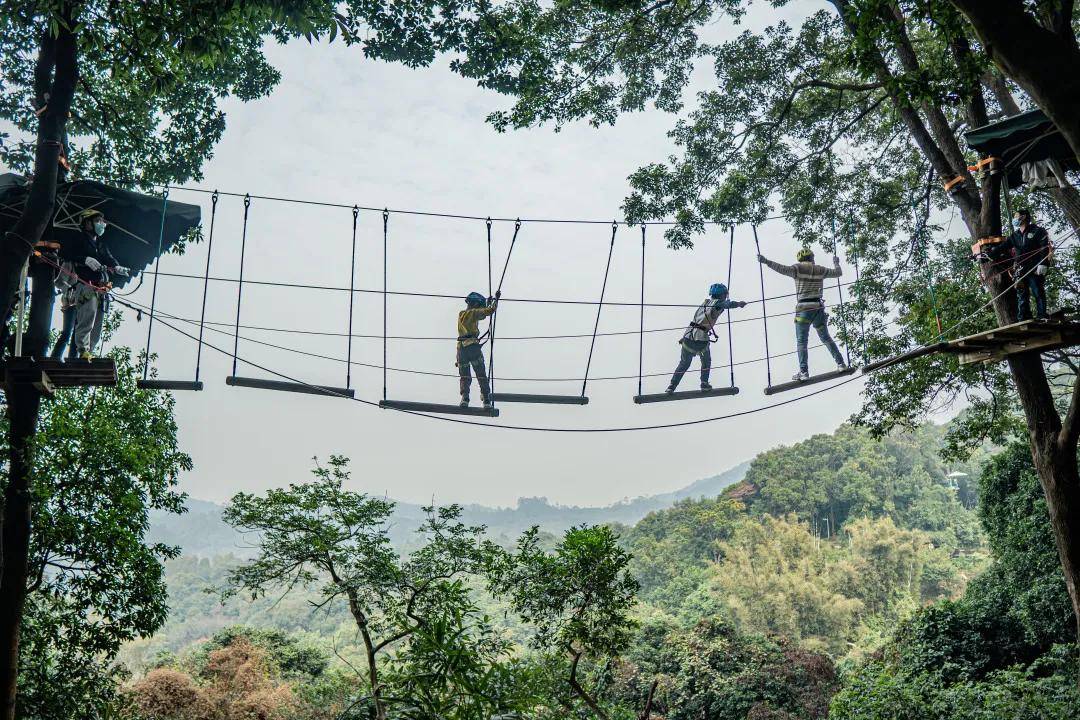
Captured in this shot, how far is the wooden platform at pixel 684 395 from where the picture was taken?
6570 millimetres

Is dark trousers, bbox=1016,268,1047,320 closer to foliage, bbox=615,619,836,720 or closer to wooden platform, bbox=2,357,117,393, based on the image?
wooden platform, bbox=2,357,117,393

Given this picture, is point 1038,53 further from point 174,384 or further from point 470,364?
point 174,384

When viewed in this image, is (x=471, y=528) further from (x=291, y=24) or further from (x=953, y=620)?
(x=953, y=620)

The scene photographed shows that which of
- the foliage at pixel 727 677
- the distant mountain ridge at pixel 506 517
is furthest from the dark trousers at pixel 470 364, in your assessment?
the distant mountain ridge at pixel 506 517

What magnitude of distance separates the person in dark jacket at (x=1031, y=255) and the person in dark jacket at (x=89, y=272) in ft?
22.4

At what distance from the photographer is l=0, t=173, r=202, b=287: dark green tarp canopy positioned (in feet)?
19.9

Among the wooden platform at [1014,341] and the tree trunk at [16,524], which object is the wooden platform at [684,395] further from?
the tree trunk at [16,524]

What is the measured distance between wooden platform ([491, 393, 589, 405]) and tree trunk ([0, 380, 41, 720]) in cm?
365

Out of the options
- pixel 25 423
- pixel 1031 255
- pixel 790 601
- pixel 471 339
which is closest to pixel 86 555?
pixel 25 423

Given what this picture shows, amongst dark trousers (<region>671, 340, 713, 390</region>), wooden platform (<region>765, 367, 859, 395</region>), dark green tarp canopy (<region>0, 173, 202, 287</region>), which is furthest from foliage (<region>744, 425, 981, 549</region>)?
dark green tarp canopy (<region>0, 173, 202, 287</region>)

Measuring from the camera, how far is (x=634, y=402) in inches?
258

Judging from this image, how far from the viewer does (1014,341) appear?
201 inches

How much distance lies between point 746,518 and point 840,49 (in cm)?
2446

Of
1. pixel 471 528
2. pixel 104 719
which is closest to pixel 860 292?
pixel 471 528
